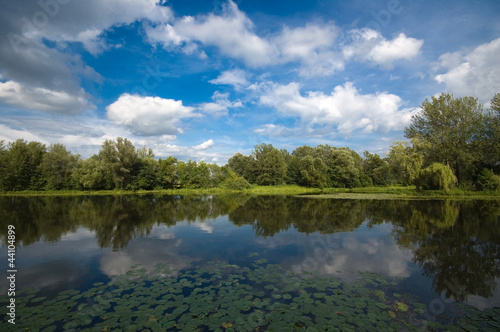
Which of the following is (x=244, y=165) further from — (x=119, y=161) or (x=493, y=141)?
(x=493, y=141)

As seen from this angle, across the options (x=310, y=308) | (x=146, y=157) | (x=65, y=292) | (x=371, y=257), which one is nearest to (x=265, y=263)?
(x=310, y=308)

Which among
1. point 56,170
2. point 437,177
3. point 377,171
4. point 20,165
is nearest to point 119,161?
point 56,170

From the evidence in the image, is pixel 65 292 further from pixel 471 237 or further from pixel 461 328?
pixel 471 237

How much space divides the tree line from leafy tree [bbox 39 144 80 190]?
0.54 feet

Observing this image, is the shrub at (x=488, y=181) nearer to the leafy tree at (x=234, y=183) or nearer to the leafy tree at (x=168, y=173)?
the leafy tree at (x=234, y=183)

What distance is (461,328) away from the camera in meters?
4.99

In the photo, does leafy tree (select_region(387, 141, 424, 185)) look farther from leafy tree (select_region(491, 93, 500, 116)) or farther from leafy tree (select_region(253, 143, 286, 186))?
leafy tree (select_region(253, 143, 286, 186))

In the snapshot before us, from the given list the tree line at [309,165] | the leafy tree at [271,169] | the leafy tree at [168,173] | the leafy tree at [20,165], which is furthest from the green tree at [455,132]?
the leafy tree at [20,165]

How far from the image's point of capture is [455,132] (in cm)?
3497

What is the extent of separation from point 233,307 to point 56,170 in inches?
2360

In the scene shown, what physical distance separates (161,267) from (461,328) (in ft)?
27.8

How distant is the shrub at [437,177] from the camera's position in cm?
3183

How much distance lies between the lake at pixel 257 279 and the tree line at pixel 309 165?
24919mm

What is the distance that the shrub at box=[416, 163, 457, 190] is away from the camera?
104ft
